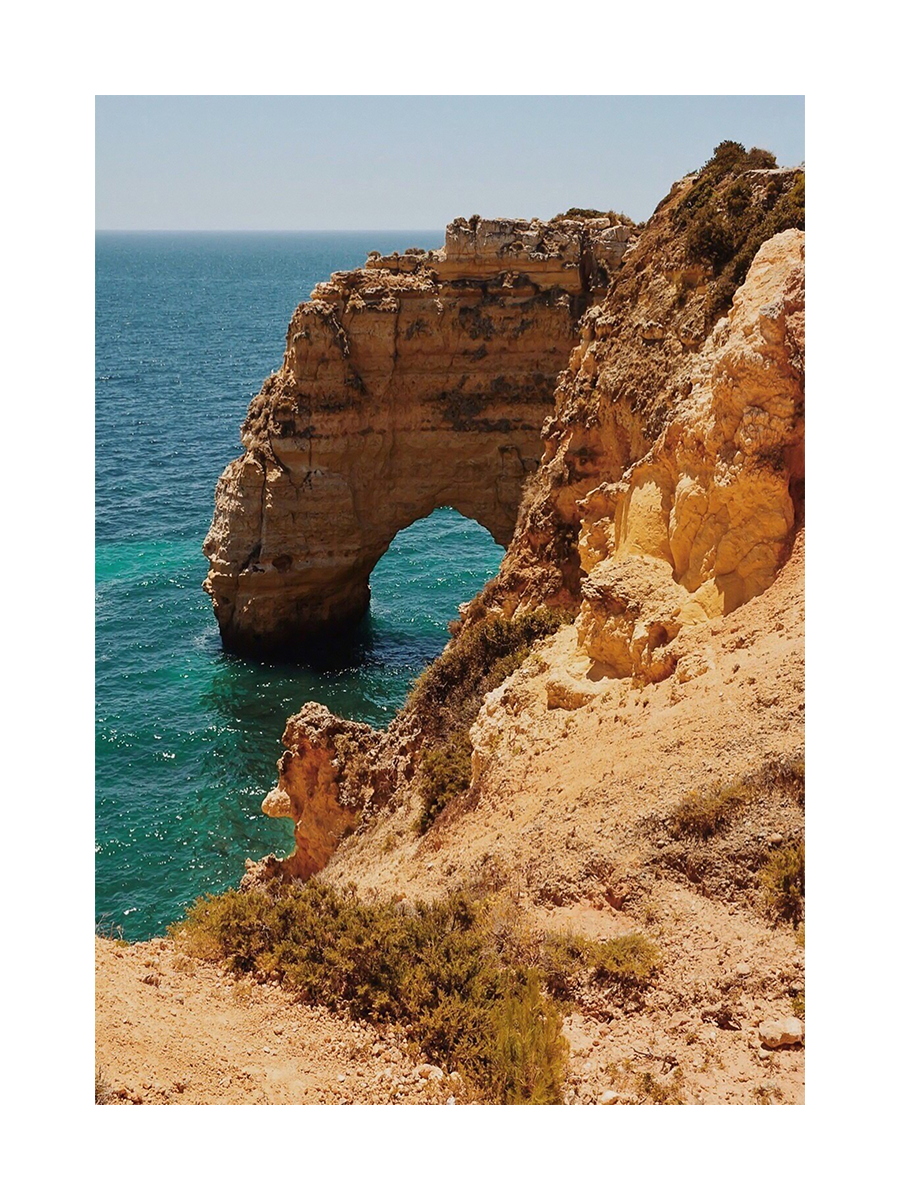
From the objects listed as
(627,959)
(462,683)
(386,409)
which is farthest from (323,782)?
(386,409)

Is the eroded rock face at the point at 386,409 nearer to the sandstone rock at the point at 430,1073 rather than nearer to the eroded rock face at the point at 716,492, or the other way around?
Result: the eroded rock face at the point at 716,492

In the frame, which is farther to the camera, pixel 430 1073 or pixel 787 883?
pixel 787 883

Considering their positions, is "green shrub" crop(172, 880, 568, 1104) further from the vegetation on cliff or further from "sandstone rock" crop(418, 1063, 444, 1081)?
the vegetation on cliff

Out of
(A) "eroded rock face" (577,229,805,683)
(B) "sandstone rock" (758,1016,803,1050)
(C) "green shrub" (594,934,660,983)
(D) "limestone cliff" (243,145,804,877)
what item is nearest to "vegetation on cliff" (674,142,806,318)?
(D) "limestone cliff" (243,145,804,877)

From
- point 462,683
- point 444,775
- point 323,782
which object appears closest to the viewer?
point 444,775

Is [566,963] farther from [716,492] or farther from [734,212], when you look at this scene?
[734,212]

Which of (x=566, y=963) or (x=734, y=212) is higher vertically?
(x=734, y=212)
